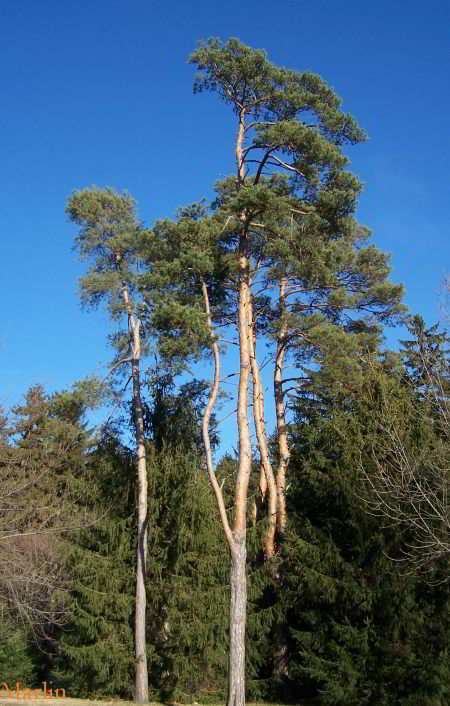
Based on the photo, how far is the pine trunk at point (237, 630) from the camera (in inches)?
461

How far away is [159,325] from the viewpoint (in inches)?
544

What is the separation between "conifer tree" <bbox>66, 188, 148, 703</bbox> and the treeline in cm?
82

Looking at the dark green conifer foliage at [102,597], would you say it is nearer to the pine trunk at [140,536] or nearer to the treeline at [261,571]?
the treeline at [261,571]

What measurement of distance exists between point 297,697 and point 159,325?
10.7 metres

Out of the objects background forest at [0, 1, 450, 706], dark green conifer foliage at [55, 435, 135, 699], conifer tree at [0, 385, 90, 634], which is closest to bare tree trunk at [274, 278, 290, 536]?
background forest at [0, 1, 450, 706]

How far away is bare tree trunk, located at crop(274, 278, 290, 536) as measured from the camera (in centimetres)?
1870

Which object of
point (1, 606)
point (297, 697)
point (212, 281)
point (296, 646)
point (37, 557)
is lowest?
point (297, 697)

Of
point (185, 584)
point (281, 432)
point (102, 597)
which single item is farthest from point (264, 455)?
point (102, 597)

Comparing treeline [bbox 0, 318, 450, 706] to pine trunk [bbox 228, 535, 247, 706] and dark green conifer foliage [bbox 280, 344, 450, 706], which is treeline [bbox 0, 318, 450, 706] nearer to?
dark green conifer foliage [bbox 280, 344, 450, 706]

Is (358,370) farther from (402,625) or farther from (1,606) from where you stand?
(1,606)

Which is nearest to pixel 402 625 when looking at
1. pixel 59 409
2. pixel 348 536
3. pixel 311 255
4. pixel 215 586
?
pixel 348 536

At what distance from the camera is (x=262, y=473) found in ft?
65.1

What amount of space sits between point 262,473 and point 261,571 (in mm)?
3252

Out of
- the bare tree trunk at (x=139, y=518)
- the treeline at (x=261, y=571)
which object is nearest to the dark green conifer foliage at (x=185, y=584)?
the treeline at (x=261, y=571)
